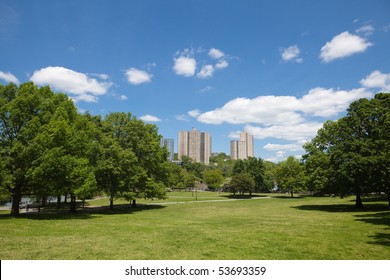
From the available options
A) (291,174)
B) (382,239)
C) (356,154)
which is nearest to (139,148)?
(356,154)

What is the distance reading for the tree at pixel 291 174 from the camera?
7125 cm

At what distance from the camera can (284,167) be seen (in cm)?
7781

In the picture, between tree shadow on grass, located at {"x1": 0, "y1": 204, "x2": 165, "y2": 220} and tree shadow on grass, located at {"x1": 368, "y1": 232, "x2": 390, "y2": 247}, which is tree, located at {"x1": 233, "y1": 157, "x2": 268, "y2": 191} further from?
tree shadow on grass, located at {"x1": 368, "y1": 232, "x2": 390, "y2": 247}

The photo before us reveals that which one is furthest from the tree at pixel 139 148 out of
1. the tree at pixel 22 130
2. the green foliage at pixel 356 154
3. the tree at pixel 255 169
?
the tree at pixel 255 169

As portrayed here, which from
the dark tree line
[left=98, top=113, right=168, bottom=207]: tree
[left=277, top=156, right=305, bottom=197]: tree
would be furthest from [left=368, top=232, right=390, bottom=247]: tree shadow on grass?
[left=277, top=156, right=305, bottom=197]: tree

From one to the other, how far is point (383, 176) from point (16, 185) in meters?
34.5

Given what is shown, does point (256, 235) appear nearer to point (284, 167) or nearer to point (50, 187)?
point (50, 187)

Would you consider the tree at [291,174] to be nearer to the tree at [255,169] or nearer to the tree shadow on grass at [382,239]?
the tree at [255,169]

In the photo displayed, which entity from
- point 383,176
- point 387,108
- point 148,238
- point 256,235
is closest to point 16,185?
point 148,238

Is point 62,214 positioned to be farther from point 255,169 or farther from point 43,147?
point 255,169

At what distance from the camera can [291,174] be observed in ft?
249

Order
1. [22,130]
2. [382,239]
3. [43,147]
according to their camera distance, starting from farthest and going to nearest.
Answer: [22,130], [43,147], [382,239]

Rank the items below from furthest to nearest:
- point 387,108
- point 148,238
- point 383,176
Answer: point 387,108 → point 383,176 → point 148,238

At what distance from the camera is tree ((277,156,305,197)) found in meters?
71.2
